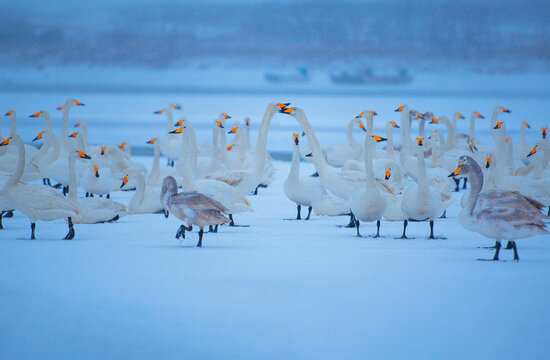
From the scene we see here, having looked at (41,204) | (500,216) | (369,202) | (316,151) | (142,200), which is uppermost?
(316,151)

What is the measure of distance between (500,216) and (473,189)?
1.86 feet

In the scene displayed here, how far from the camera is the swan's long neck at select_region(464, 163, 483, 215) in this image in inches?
230

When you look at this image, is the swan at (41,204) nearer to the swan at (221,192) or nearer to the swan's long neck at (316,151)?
the swan at (221,192)

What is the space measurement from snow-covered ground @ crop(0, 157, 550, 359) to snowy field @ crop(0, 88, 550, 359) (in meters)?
0.01

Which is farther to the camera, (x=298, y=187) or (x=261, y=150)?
(x=261, y=150)

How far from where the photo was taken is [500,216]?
5.48 meters

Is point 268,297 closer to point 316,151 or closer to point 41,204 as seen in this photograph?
point 41,204

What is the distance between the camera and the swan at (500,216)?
5453 mm

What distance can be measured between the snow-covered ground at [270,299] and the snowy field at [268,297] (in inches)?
0.4

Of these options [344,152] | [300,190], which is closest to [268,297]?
[300,190]

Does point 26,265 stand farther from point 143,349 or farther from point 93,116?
point 93,116

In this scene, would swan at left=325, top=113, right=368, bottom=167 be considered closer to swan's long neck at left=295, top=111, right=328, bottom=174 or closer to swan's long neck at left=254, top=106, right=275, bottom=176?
swan's long neck at left=254, top=106, right=275, bottom=176

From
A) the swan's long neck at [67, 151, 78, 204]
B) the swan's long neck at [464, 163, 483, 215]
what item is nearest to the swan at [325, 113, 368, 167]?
the swan's long neck at [67, 151, 78, 204]

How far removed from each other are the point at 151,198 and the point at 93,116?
955 inches
